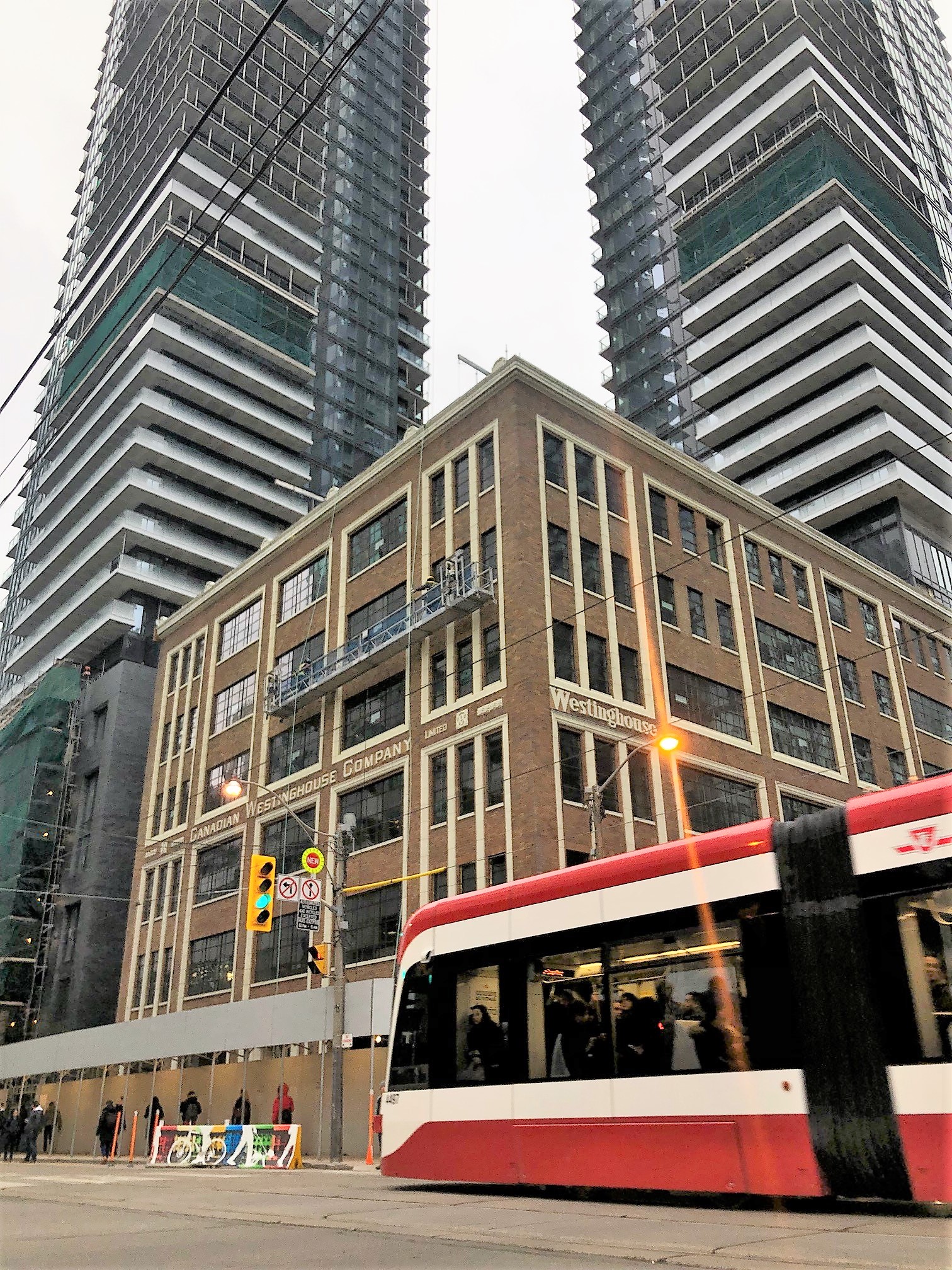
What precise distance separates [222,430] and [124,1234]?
81.1 meters

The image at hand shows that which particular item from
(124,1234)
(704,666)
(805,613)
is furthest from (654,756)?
(124,1234)

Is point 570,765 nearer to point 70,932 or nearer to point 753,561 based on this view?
point 753,561

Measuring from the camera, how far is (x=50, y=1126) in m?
43.5

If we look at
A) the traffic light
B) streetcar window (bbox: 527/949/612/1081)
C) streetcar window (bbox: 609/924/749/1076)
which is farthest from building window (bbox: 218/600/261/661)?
streetcar window (bbox: 609/924/749/1076)

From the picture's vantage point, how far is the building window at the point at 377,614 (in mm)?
35812

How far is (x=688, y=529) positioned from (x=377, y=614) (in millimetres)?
11935

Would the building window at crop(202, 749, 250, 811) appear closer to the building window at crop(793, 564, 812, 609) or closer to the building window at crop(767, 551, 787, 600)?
the building window at crop(767, 551, 787, 600)

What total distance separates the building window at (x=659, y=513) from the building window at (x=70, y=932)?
36749mm

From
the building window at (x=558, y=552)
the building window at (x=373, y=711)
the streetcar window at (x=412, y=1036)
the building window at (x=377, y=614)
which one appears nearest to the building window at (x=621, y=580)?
the building window at (x=558, y=552)

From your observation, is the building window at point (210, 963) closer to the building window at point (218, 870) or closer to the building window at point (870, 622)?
the building window at point (218, 870)

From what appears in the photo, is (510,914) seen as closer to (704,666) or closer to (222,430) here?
(704,666)

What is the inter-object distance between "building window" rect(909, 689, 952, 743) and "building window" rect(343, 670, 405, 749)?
957 inches

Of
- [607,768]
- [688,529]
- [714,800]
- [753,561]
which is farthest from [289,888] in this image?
[753,561]

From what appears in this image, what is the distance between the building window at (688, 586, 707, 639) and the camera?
121ft
